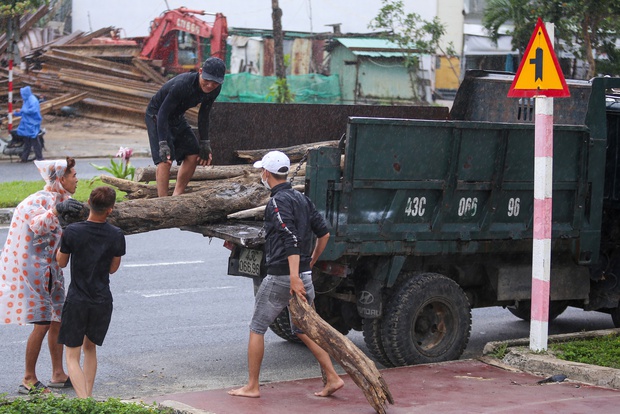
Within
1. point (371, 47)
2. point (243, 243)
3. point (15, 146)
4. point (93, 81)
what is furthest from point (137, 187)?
point (371, 47)

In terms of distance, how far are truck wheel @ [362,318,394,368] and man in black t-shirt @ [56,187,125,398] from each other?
7.17 feet

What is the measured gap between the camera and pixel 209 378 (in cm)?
773

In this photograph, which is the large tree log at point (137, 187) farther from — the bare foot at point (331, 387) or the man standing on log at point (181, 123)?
the bare foot at point (331, 387)

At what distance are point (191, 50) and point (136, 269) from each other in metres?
20.8

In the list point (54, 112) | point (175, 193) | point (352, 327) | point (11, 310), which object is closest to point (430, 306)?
point (352, 327)

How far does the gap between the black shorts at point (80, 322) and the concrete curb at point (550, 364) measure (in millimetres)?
3152

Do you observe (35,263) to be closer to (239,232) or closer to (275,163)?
(239,232)

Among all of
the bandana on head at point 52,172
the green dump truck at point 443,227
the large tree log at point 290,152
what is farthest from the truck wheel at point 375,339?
the bandana on head at point 52,172

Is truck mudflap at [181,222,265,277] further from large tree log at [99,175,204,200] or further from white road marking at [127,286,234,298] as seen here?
white road marking at [127,286,234,298]

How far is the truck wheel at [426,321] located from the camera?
300 inches

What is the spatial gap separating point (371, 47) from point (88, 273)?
27747mm

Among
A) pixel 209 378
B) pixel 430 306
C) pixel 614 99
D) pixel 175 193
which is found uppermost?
pixel 614 99

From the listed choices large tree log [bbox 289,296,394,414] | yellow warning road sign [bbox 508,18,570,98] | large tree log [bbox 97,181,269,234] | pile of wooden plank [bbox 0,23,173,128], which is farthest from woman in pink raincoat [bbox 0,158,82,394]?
pile of wooden plank [bbox 0,23,173,128]

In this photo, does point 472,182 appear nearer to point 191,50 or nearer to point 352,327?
point 352,327
